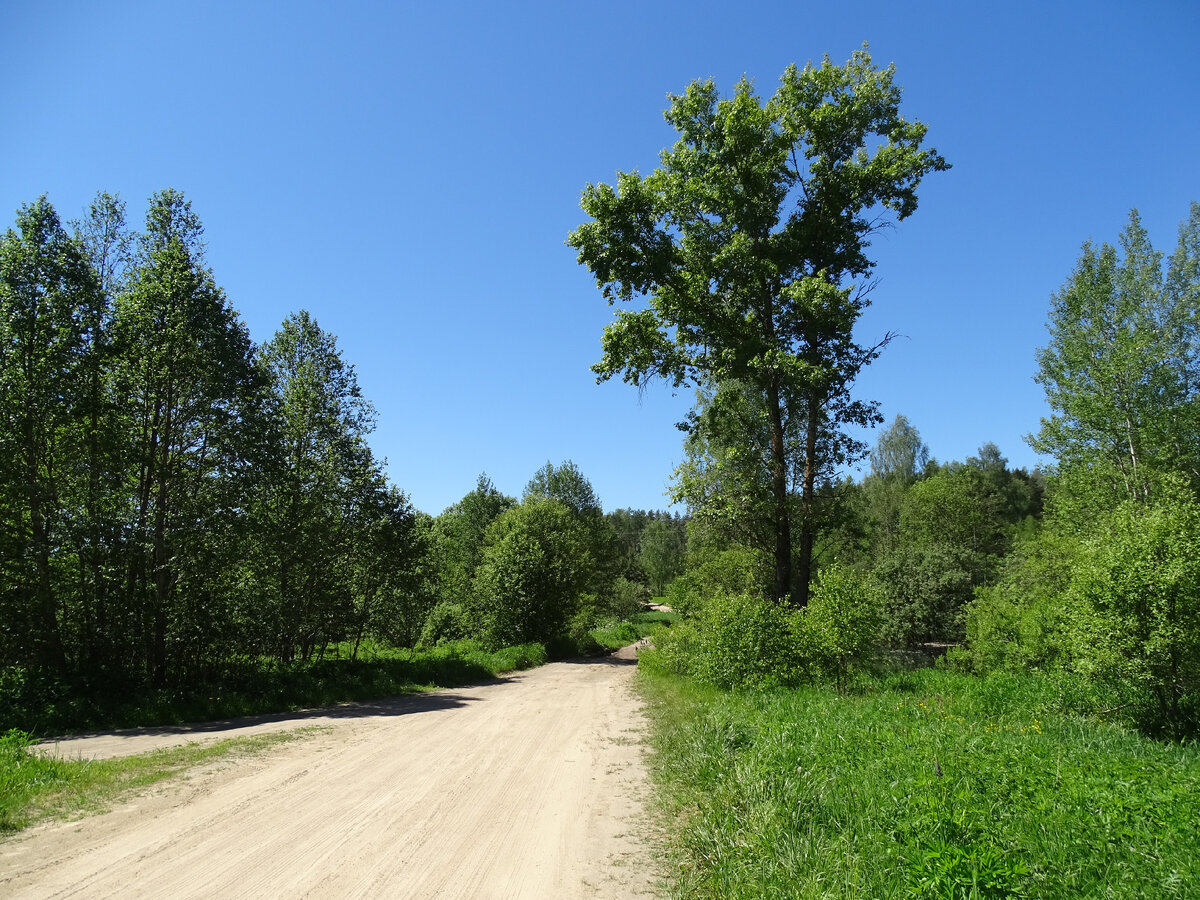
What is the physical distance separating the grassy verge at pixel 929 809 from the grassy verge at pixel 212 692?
11.7 m

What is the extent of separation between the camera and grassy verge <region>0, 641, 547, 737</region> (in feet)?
40.6

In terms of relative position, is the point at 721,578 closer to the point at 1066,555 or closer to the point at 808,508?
the point at 1066,555

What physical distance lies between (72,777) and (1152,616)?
15.6 metres

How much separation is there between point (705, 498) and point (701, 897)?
12.1 m

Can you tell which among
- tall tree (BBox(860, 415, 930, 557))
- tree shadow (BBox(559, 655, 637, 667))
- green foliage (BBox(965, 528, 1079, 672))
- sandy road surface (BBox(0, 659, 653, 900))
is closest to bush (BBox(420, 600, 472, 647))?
tree shadow (BBox(559, 655, 637, 667))

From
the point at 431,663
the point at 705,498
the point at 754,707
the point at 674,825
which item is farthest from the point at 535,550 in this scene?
the point at 674,825

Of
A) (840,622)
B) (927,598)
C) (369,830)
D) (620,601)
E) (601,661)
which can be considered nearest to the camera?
(369,830)

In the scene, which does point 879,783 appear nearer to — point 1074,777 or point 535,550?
point 1074,777

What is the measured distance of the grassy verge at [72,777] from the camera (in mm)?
6500

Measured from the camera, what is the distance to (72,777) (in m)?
7.64

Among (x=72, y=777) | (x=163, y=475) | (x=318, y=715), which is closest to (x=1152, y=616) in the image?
(x=72, y=777)

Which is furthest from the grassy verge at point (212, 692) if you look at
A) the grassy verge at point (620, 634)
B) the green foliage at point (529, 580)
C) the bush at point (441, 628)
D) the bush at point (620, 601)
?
the bush at point (620, 601)

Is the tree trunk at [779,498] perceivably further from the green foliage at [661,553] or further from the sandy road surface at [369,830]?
the green foliage at [661,553]

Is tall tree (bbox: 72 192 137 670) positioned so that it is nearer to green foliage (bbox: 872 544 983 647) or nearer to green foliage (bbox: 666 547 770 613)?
green foliage (bbox: 666 547 770 613)
